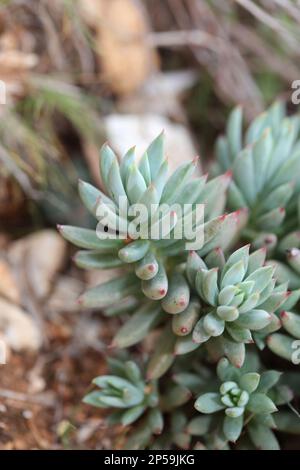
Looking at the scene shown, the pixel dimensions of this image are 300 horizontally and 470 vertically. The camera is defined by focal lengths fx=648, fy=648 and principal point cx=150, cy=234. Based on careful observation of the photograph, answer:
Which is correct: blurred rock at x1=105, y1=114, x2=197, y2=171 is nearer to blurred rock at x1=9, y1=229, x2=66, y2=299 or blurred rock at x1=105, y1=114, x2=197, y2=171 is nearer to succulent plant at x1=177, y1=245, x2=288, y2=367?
blurred rock at x1=9, y1=229, x2=66, y2=299

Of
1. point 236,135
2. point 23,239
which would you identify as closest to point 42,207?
point 23,239

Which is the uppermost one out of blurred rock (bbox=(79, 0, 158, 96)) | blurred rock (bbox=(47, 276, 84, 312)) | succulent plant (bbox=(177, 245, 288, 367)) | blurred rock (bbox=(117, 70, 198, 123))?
blurred rock (bbox=(79, 0, 158, 96))

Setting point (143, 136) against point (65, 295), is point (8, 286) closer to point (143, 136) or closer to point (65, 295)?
point (65, 295)

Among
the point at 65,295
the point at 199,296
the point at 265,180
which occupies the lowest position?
the point at 65,295

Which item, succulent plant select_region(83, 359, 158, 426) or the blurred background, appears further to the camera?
the blurred background

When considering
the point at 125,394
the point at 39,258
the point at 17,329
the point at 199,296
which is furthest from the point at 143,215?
the point at 39,258

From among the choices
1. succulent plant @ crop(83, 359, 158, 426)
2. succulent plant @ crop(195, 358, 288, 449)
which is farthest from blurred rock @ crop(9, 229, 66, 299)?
succulent plant @ crop(195, 358, 288, 449)
